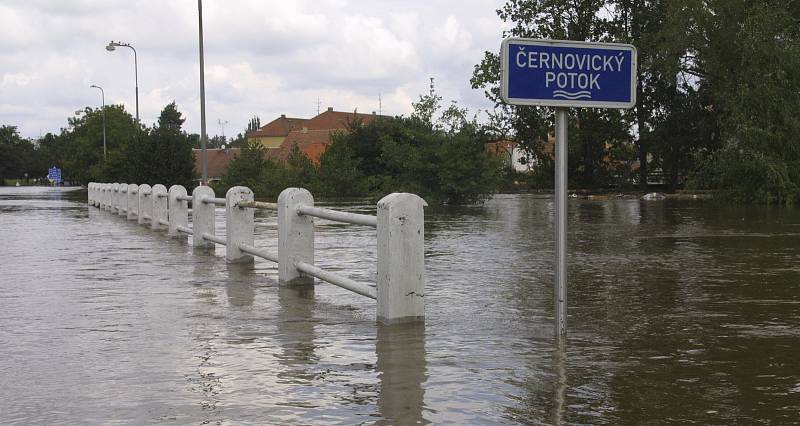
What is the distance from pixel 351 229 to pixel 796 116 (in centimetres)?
2134

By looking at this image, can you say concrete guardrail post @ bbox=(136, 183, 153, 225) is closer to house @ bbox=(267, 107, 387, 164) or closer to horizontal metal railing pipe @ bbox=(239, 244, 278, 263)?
horizontal metal railing pipe @ bbox=(239, 244, 278, 263)

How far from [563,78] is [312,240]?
4.65m

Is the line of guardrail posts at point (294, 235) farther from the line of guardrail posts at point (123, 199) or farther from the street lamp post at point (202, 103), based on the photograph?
the street lamp post at point (202, 103)

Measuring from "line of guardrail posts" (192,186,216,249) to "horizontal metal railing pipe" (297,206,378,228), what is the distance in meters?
6.05

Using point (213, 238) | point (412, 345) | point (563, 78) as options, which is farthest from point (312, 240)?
point (213, 238)

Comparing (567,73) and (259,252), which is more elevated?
(567,73)

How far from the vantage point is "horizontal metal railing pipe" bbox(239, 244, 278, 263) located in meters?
12.1

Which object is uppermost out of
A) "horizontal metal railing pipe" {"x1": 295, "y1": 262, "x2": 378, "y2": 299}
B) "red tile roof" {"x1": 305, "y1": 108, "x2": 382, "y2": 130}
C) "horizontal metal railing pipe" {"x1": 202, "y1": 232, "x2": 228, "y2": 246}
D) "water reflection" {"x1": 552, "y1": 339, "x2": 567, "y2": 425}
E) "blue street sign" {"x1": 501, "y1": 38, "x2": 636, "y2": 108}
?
"red tile roof" {"x1": 305, "y1": 108, "x2": 382, "y2": 130}

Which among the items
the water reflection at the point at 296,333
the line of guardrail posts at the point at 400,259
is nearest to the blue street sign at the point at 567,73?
the line of guardrail posts at the point at 400,259

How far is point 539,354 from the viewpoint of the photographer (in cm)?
673

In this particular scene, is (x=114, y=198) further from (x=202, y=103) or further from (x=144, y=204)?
(x=144, y=204)

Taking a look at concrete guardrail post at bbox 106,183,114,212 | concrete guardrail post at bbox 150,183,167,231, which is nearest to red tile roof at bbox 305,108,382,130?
concrete guardrail post at bbox 106,183,114,212

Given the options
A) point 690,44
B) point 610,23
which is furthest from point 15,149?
point 690,44

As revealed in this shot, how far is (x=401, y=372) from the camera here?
6.19m
